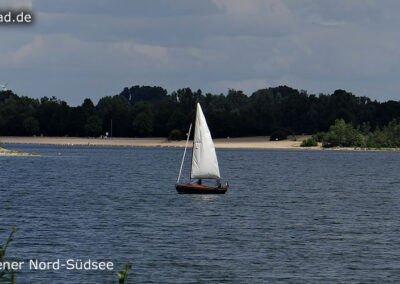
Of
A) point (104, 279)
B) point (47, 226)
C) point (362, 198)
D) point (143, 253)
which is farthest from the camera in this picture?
point (362, 198)

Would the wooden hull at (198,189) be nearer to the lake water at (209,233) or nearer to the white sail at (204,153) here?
the lake water at (209,233)

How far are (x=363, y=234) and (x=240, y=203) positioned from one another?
84.4 feet

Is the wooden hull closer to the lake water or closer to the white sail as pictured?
the lake water

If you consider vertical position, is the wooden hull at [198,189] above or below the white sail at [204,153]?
below

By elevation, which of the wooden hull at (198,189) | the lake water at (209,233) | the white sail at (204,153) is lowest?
the lake water at (209,233)

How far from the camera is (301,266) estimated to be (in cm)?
4422

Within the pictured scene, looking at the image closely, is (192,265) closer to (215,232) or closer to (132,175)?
(215,232)

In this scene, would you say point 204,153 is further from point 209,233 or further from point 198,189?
point 209,233

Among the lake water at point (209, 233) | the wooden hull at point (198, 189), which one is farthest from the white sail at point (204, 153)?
the lake water at point (209, 233)

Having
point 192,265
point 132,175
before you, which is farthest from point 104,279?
point 132,175

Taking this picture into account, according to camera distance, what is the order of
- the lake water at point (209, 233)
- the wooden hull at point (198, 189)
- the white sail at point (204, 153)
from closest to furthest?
the lake water at point (209, 233) < the white sail at point (204, 153) < the wooden hull at point (198, 189)

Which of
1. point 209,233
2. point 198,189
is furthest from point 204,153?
point 209,233

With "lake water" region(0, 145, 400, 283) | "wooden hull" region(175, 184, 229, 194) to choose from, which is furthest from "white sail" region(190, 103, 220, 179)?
"lake water" region(0, 145, 400, 283)

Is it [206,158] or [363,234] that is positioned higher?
[206,158]
